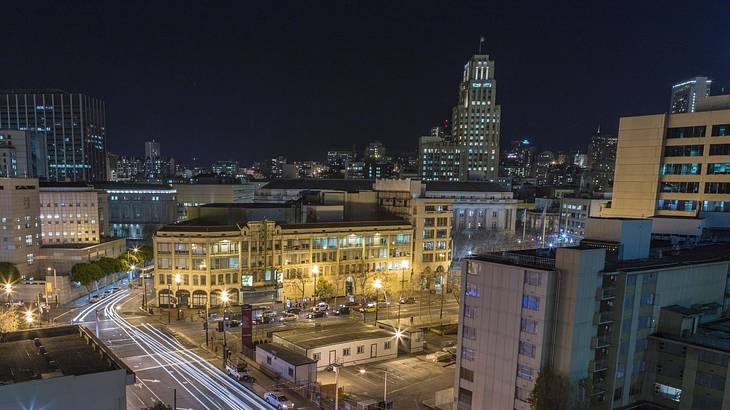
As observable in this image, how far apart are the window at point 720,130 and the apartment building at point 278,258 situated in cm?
5395

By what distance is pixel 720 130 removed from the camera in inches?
2478

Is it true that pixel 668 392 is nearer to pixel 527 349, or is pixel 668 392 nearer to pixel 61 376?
pixel 527 349

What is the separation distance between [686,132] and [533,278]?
4752 centimetres

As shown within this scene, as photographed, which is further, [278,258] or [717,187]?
Answer: [278,258]

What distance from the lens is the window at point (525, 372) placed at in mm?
35766

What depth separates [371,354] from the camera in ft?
196

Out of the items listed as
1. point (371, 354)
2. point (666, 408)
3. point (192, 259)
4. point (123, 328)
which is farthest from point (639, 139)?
point (123, 328)

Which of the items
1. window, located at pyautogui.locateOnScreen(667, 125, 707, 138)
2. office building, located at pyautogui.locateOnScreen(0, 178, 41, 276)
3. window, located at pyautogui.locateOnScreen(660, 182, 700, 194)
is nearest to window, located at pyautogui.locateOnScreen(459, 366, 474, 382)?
Result: window, located at pyautogui.locateOnScreen(660, 182, 700, 194)

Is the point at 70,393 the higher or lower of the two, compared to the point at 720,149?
lower

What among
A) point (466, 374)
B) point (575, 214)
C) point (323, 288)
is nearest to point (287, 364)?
point (466, 374)

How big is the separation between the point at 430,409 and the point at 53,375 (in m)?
32.6

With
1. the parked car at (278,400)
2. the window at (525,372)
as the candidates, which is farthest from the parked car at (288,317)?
the window at (525,372)

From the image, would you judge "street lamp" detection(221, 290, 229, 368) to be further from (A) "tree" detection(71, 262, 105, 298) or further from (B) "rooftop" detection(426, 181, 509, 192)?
(B) "rooftop" detection(426, 181, 509, 192)

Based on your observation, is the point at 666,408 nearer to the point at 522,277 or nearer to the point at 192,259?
the point at 522,277
